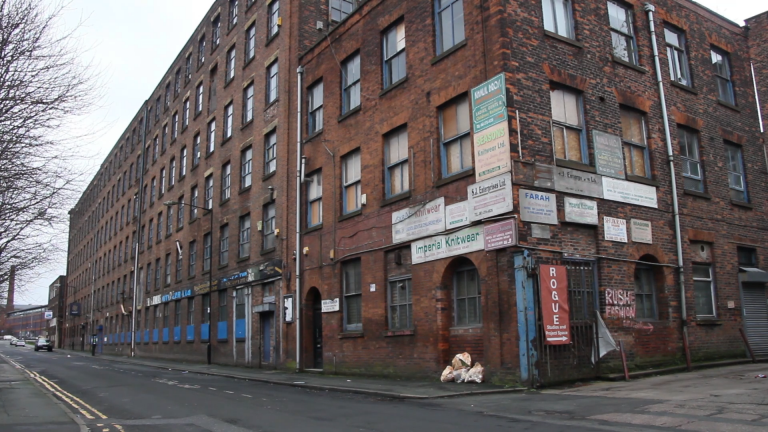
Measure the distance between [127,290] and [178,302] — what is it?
13.4 metres

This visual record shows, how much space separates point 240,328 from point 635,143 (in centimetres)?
1763

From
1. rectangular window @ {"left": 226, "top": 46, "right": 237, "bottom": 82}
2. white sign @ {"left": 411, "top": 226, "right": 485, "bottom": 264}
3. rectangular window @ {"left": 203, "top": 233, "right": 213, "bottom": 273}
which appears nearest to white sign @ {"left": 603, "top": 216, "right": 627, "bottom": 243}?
white sign @ {"left": 411, "top": 226, "right": 485, "bottom": 264}

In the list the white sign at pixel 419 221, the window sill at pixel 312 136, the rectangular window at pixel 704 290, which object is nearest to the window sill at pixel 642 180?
the rectangular window at pixel 704 290

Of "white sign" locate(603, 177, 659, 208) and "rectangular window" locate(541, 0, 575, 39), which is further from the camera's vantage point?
"rectangular window" locate(541, 0, 575, 39)

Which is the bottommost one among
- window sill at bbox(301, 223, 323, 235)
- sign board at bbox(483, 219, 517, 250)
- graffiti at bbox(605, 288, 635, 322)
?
graffiti at bbox(605, 288, 635, 322)

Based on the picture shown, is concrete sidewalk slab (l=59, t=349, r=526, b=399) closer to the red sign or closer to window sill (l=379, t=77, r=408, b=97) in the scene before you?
the red sign

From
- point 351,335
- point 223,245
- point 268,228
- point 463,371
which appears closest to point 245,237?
point 268,228

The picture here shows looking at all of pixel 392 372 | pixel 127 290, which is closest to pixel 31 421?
pixel 392 372

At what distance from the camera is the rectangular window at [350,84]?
19.8 m

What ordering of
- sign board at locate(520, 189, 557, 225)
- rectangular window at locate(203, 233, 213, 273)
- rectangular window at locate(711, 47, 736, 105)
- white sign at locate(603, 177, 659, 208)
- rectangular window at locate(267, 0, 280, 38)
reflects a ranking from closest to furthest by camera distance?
sign board at locate(520, 189, 557, 225)
white sign at locate(603, 177, 659, 208)
rectangular window at locate(711, 47, 736, 105)
rectangular window at locate(267, 0, 280, 38)
rectangular window at locate(203, 233, 213, 273)

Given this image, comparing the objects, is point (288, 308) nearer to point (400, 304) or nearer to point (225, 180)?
point (400, 304)

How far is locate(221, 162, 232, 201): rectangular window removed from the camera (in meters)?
29.1

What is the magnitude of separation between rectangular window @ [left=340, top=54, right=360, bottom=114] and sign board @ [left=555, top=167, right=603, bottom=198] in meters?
7.91

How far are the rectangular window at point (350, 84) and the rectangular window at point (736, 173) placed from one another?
11887mm
